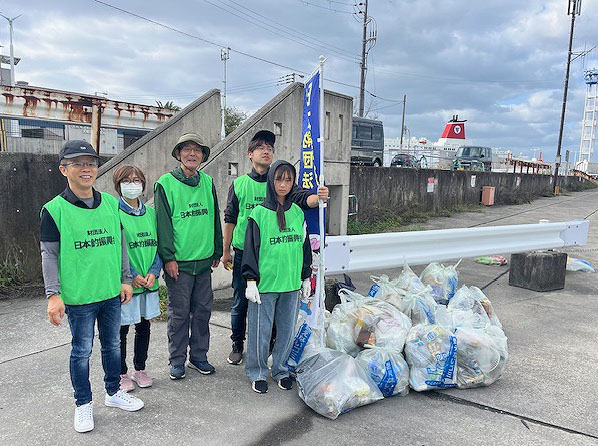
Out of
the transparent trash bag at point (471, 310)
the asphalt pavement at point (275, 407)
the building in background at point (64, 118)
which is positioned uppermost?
the building in background at point (64, 118)

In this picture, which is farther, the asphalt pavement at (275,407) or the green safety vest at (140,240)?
the green safety vest at (140,240)

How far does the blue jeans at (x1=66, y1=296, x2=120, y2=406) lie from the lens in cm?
264

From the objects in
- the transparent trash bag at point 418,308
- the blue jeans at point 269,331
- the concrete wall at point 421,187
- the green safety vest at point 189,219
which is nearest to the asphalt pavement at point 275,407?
the blue jeans at point 269,331

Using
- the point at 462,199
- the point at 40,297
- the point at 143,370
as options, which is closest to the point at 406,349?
the point at 143,370

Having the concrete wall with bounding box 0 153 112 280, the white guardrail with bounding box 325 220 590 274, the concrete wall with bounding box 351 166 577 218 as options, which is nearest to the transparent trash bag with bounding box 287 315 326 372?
the white guardrail with bounding box 325 220 590 274

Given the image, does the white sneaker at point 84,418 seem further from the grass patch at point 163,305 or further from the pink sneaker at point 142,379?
the grass patch at point 163,305

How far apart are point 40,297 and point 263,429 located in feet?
12.6

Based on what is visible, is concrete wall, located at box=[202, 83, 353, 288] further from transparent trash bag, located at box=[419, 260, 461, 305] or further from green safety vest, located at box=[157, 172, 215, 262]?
transparent trash bag, located at box=[419, 260, 461, 305]

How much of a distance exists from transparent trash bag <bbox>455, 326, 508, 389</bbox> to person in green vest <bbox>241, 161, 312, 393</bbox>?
1275 millimetres

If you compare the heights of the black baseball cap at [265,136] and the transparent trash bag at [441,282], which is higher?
the black baseball cap at [265,136]

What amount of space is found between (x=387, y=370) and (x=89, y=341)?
77.2 inches

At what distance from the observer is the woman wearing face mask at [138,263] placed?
3037 mm

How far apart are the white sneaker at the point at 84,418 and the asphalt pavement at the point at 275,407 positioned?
5cm

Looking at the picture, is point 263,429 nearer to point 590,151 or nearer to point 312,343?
point 312,343
